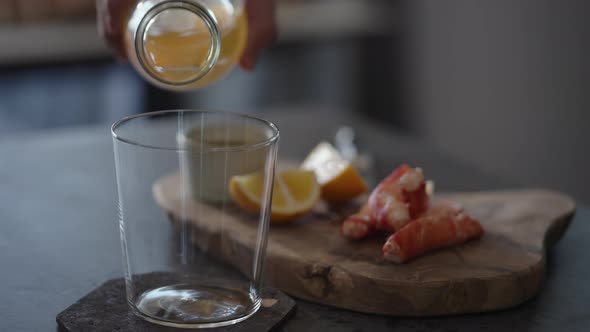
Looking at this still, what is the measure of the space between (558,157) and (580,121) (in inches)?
7.0

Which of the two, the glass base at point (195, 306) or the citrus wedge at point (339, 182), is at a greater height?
the citrus wedge at point (339, 182)

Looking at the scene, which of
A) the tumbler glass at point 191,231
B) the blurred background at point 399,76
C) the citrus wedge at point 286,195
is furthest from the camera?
the blurred background at point 399,76

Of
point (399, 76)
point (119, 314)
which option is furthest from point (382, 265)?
point (399, 76)

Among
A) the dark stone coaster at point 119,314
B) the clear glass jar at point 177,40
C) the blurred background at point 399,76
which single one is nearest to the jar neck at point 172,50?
the clear glass jar at point 177,40

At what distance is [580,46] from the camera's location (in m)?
2.61

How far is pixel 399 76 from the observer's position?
3.37m

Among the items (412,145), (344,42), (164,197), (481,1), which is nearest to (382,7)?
(344,42)

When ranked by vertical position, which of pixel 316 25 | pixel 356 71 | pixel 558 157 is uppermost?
pixel 316 25

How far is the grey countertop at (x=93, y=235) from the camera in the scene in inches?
37.9

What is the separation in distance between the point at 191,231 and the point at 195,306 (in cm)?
16

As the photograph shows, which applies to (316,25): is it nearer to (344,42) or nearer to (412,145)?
(344,42)

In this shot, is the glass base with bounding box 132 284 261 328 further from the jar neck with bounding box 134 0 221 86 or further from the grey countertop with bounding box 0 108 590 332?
the jar neck with bounding box 134 0 221 86

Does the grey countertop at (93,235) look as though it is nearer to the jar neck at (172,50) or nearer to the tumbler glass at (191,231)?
the tumbler glass at (191,231)

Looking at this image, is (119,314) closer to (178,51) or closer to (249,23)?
(178,51)
